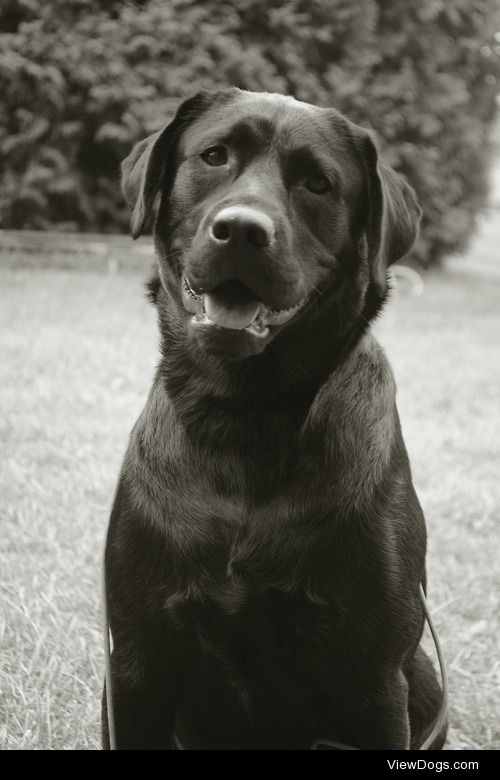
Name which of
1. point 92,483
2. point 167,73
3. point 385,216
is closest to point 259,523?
point 385,216

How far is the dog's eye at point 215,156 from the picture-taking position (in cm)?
210

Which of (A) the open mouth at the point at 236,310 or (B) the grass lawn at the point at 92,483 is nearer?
(A) the open mouth at the point at 236,310

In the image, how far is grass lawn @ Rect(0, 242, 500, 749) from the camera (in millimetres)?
2635

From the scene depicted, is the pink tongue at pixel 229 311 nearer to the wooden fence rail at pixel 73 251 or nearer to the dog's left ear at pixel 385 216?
the dog's left ear at pixel 385 216

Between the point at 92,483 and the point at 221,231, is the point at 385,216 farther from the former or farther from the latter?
the point at 92,483

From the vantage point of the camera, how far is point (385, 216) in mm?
2043

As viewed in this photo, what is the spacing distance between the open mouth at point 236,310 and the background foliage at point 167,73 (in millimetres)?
7111

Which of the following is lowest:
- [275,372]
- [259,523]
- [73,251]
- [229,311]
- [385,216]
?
[73,251]

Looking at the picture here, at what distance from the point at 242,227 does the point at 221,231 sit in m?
0.05

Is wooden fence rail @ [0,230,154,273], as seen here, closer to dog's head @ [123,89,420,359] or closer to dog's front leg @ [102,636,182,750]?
dog's head @ [123,89,420,359]

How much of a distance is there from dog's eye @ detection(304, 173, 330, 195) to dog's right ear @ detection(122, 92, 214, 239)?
0.35m

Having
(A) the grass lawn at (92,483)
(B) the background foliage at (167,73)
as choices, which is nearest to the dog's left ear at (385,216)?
(A) the grass lawn at (92,483)

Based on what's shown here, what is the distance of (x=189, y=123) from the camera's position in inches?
86.4
